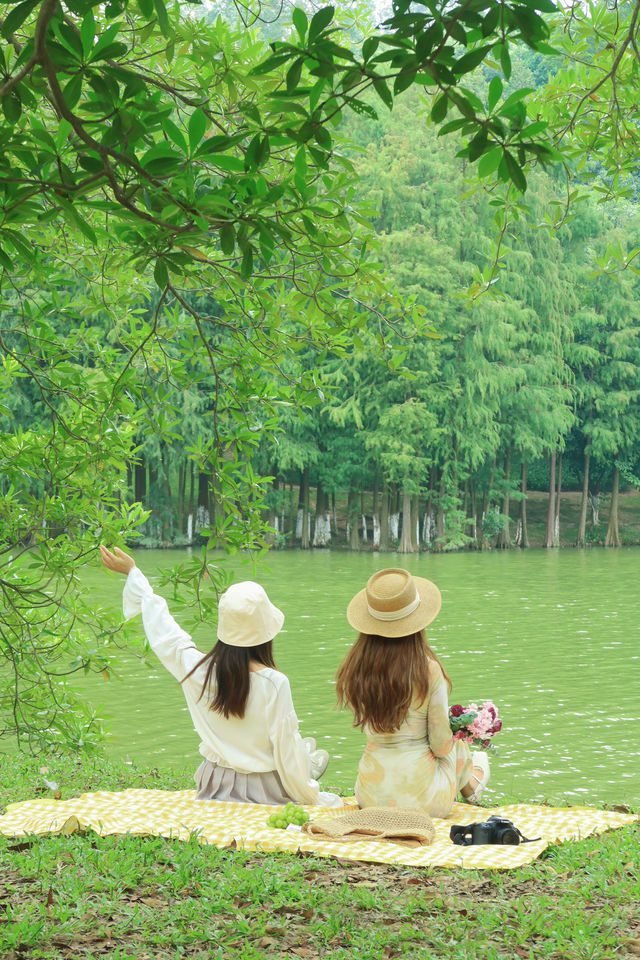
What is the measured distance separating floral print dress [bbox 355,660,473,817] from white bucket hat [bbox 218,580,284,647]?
0.69m

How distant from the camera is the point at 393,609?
16.8ft

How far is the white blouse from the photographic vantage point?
5.31 m

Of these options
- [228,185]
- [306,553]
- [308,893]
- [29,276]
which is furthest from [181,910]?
[306,553]

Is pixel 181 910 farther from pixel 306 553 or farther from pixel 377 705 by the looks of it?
pixel 306 553

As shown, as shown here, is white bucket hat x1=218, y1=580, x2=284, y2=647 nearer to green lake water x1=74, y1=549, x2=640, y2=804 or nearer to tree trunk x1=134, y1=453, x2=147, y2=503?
green lake water x1=74, y1=549, x2=640, y2=804

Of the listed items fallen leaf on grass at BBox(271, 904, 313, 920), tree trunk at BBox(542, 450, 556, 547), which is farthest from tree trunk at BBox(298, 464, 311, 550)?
fallen leaf on grass at BBox(271, 904, 313, 920)

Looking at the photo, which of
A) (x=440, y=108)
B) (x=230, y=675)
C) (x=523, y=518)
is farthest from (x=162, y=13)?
(x=523, y=518)

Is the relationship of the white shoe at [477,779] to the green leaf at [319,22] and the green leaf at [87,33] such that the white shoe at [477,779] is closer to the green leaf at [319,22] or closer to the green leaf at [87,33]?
the green leaf at [319,22]

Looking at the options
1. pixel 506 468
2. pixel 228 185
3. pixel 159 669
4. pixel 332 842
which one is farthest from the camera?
pixel 506 468

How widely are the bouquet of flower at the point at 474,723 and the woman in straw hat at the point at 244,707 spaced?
76cm

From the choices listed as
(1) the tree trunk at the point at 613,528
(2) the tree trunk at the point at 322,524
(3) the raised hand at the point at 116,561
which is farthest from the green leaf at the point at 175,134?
(1) the tree trunk at the point at 613,528

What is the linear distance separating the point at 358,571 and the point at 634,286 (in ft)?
64.9

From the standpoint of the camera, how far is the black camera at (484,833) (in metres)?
4.59

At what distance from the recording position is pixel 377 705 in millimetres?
5000
